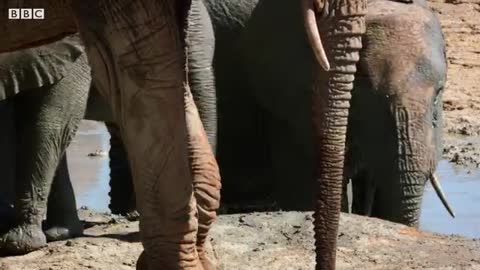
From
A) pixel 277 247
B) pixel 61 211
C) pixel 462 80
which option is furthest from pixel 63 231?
pixel 462 80

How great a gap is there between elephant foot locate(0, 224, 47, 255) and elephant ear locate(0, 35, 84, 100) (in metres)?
0.39

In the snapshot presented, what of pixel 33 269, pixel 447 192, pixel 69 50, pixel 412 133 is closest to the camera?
pixel 33 269

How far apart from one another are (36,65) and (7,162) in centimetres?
61

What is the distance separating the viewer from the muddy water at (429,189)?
Result: 666 centimetres

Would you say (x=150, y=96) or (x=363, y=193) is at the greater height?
(x=150, y=96)

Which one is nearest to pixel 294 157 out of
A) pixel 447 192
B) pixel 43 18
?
pixel 447 192

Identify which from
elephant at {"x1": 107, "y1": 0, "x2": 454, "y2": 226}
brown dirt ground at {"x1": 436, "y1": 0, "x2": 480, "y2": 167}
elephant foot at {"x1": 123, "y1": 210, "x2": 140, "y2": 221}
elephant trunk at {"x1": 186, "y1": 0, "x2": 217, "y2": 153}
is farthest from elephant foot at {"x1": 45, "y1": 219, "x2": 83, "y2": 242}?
brown dirt ground at {"x1": 436, "y1": 0, "x2": 480, "y2": 167}

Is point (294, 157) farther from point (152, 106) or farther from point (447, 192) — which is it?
point (152, 106)

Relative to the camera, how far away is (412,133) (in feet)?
18.1

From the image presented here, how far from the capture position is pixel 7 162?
5.38 metres

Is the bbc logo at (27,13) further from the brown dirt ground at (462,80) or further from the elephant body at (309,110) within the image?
the brown dirt ground at (462,80)

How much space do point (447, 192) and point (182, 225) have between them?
13.2ft

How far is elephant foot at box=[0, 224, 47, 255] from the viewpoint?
4781mm

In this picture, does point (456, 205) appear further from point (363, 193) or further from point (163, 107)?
point (163, 107)
